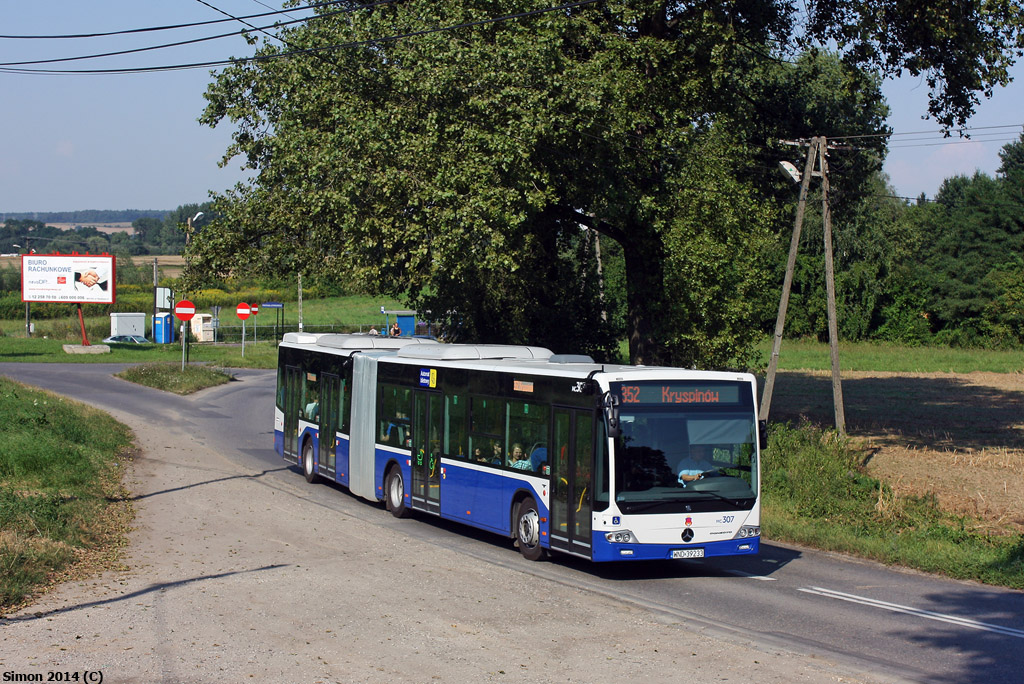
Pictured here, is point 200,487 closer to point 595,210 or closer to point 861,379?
point 595,210

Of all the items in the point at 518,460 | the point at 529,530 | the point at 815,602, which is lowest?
the point at 815,602

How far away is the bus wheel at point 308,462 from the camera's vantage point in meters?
21.9

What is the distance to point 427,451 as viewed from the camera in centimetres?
1694

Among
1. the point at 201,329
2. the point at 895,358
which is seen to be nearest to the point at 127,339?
the point at 201,329

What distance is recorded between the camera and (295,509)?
17.9 metres

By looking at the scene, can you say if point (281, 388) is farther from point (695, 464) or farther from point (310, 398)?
point (695, 464)

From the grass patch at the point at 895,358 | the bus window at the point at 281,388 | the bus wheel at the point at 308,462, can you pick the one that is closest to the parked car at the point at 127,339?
the grass patch at the point at 895,358

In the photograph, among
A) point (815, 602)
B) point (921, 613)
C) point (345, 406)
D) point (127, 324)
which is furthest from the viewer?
point (127, 324)

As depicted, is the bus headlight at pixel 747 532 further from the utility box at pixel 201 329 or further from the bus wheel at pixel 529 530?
the utility box at pixel 201 329

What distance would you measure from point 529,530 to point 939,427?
20662mm

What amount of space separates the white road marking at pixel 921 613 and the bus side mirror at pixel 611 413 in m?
2.93

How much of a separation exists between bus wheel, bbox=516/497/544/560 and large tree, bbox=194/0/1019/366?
24.7 ft

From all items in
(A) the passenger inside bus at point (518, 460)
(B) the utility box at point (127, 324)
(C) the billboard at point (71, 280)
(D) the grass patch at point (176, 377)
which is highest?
(C) the billboard at point (71, 280)

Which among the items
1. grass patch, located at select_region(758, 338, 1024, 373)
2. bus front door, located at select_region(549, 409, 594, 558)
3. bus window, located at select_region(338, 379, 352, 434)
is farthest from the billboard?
bus front door, located at select_region(549, 409, 594, 558)
